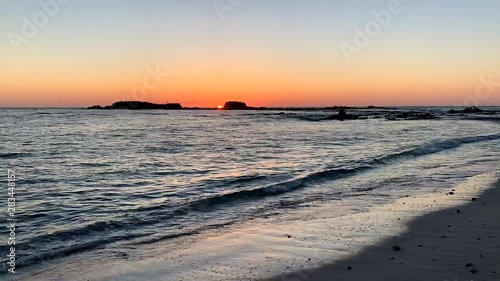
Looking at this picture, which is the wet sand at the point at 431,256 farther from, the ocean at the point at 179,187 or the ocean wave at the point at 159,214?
the ocean wave at the point at 159,214

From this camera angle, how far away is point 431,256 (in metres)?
7.98

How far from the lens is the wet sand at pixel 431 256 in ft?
23.3

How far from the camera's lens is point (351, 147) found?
104 ft

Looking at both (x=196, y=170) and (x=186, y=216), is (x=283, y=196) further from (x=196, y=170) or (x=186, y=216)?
(x=196, y=170)

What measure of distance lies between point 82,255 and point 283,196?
787cm

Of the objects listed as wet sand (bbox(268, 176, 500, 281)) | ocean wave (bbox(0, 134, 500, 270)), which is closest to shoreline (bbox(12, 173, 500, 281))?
wet sand (bbox(268, 176, 500, 281))

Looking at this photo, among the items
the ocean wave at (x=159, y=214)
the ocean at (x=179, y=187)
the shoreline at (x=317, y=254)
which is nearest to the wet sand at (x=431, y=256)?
the shoreline at (x=317, y=254)

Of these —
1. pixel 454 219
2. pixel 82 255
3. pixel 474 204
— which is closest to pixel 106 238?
pixel 82 255

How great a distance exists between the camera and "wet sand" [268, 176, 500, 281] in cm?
709

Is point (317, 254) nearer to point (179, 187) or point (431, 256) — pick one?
point (431, 256)

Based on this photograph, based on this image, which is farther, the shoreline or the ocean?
the ocean

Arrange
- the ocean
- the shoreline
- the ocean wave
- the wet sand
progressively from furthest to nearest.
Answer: the ocean
the ocean wave
the shoreline
the wet sand

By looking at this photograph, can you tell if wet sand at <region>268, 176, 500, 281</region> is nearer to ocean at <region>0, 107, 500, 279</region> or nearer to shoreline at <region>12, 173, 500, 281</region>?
shoreline at <region>12, 173, 500, 281</region>

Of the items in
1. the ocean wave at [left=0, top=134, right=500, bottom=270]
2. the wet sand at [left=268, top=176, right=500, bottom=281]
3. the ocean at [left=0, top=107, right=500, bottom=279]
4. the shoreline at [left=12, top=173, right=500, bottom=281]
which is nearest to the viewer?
the wet sand at [left=268, top=176, right=500, bottom=281]
